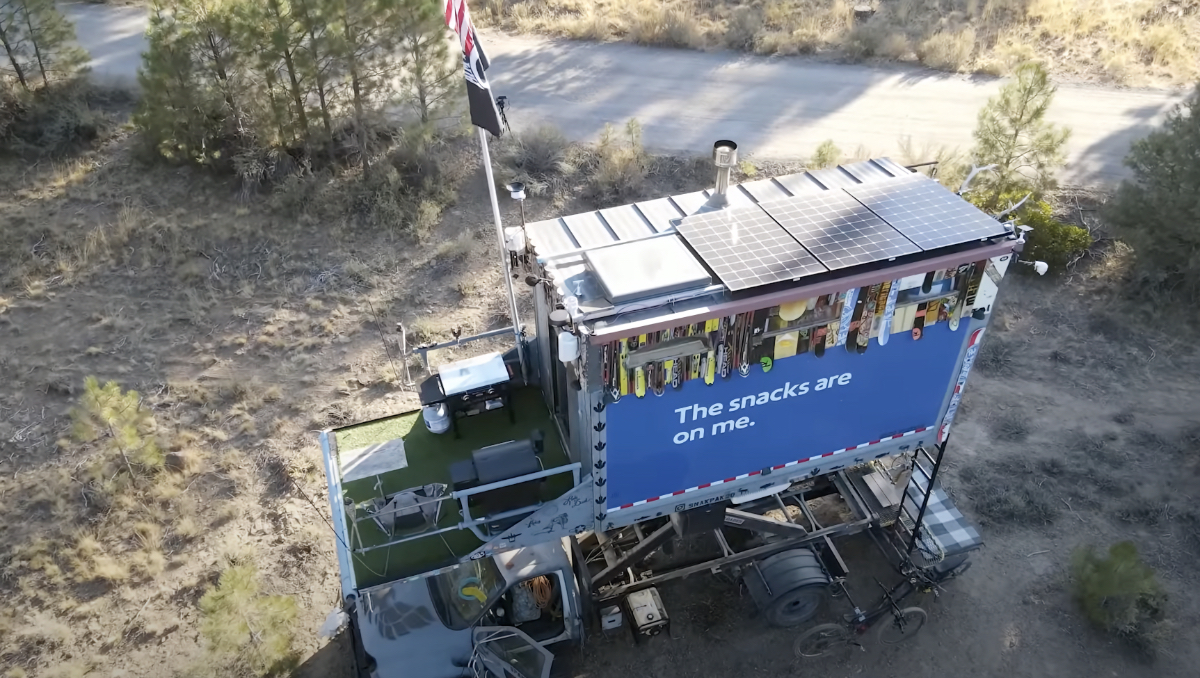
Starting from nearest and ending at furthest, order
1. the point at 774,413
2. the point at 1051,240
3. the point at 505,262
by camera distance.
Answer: the point at 774,413 → the point at 505,262 → the point at 1051,240

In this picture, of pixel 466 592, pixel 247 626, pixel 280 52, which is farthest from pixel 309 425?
pixel 280 52

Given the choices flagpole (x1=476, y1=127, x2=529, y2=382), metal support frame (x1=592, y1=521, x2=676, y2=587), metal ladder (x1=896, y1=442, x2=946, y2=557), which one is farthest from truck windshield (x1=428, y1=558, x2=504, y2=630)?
metal ladder (x1=896, y1=442, x2=946, y2=557)

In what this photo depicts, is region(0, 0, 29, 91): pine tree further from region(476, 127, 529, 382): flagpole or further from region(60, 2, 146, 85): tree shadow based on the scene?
region(476, 127, 529, 382): flagpole

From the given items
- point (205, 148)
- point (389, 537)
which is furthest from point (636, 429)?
point (205, 148)

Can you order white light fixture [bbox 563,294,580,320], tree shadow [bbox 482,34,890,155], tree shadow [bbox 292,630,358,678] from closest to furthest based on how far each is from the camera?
white light fixture [bbox 563,294,580,320] < tree shadow [bbox 292,630,358,678] < tree shadow [bbox 482,34,890,155]

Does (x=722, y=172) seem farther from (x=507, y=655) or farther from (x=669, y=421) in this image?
(x=507, y=655)

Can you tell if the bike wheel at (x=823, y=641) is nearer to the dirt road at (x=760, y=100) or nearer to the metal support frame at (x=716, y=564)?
the metal support frame at (x=716, y=564)
